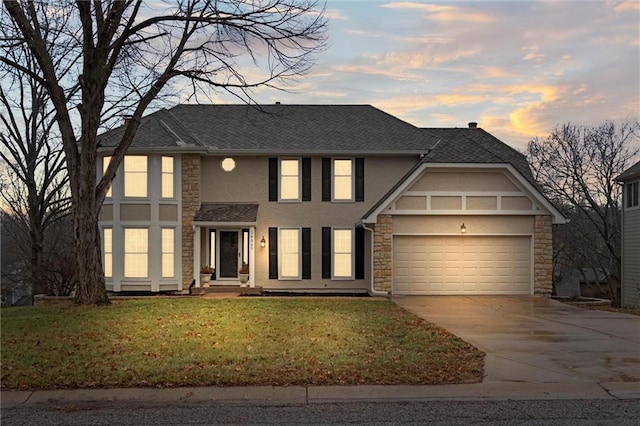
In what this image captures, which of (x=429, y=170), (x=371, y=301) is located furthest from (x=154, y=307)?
(x=429, y=170)

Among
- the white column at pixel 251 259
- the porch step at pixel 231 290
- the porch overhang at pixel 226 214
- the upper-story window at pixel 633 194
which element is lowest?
the porch step at pixel 231 290

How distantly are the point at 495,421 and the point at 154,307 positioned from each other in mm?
10593

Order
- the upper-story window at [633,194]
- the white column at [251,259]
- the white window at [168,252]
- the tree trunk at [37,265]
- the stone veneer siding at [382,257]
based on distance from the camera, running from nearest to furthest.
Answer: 1. the stone veneer siding at [382,257]
2. the white window at [168,252]
3. the white column at [251,259]
4. the tree trunk at [37,265]
5. the upper-story window at [633,194]

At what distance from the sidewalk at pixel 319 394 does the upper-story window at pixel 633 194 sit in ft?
64.4

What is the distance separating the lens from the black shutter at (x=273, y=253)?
72.8ft

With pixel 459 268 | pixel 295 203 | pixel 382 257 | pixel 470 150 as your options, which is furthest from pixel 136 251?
pixel 470 150

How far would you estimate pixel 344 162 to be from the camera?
887 inches

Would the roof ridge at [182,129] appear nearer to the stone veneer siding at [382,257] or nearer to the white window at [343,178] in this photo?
the white window at [343,178]

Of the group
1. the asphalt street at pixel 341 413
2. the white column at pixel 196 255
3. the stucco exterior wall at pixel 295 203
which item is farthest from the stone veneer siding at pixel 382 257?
the asphalt street at pixel 341 413

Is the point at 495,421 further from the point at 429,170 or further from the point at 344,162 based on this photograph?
the point at 344,162

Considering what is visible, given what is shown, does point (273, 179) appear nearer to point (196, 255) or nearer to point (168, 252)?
point (196, 255)

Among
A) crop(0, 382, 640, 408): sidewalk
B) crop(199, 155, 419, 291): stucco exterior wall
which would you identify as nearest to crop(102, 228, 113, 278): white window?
crop(199, 155, 419, 291): stucco exterior wall

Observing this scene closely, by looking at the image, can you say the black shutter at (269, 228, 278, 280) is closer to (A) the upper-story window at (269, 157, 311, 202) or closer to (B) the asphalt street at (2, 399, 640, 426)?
(A) the upper-story window at (269, 157, 311, 202)

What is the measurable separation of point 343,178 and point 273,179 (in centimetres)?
245
